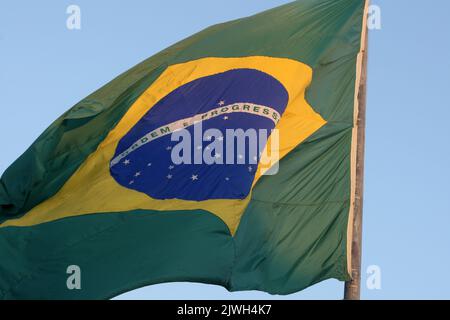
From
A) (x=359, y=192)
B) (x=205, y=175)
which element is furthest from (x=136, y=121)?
(x=359, y=192)

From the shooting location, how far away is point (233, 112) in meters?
15.5

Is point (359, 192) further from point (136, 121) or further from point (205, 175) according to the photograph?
point (136, 121)

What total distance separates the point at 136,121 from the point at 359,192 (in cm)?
342

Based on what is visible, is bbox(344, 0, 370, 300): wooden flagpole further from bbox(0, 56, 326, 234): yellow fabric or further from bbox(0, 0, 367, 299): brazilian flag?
bbox(0, 56, 326, 234): yellow fabric

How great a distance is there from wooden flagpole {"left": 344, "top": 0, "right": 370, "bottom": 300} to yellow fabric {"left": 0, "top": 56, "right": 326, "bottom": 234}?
23.7 inches

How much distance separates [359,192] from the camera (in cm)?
1475

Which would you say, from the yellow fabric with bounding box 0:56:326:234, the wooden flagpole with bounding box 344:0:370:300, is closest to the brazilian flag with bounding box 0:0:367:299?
the yellow fabric with bounding box 0:56:326:234

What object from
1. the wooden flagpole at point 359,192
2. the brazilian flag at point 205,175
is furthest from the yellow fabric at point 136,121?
the wooden flagpole at point 359,192

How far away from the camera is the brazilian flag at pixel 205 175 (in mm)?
14344

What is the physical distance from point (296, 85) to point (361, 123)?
1.17 meters

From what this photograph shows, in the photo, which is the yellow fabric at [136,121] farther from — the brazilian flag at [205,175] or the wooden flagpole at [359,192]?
the wooden flagpole at [359,192]
